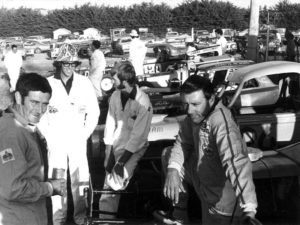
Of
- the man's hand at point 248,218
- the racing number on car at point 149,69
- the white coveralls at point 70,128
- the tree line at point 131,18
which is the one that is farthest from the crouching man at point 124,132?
the tree line at point 131,18

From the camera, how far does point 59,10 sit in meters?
50.4

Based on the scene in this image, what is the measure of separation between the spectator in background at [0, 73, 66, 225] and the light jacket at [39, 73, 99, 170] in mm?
1950

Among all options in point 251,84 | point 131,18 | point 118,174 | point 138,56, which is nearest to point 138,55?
point 138,56

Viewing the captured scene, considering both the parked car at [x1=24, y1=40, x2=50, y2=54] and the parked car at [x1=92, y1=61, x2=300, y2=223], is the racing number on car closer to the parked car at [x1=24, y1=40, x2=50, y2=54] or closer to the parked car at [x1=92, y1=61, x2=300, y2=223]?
the parked car at [x1=92, y1=61, x2=300, y2=223]

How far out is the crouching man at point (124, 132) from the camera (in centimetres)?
488

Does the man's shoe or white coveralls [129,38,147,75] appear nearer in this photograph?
the man's shoe

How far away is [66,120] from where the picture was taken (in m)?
5.17

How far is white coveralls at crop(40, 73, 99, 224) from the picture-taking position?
5.14 metres

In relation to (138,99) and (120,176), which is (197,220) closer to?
(120,176)

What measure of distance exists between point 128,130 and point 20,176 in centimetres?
255

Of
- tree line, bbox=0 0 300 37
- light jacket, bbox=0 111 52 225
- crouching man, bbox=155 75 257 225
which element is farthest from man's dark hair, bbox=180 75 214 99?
tree line, bbox=0 0 300 37

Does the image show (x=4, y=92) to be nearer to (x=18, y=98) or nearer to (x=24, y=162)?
(x=18, y=98)

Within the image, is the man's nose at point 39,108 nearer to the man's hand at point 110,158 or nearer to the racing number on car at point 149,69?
the man's hand at point 110,158

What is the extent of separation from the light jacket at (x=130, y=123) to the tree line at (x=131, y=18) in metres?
39.7
